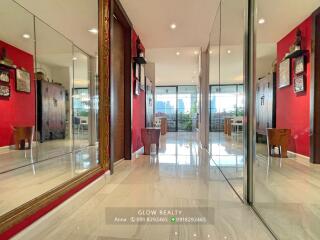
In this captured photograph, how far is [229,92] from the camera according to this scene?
3.79 m

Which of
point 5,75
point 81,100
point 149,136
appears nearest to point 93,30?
point 81,100

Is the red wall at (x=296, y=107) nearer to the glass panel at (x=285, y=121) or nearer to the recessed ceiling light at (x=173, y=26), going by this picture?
the glass panel at (x=285, y=121)

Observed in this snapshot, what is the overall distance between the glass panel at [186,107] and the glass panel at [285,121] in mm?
11883

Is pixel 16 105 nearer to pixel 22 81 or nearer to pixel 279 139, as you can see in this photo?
pixel 22 81

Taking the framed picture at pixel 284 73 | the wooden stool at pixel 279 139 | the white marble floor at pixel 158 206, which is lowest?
the white marble floor at pixel 158 206

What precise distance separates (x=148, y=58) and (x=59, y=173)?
248 inches

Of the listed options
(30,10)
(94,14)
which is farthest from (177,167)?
(30,10)

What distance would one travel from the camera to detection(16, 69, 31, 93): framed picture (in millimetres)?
1655

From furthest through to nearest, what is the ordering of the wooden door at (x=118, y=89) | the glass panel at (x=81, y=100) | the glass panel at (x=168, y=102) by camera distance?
the glass panel at (x=168, y=102) < the wooden door at (x=118, y=89) < the glass panel at (x=81, y=100)

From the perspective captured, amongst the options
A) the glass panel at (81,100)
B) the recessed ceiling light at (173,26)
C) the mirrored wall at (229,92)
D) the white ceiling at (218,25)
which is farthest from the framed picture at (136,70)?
the glass panel at (81,100)

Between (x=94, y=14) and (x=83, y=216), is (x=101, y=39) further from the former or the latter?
(x=83, y=216)

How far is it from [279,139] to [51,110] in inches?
83.2

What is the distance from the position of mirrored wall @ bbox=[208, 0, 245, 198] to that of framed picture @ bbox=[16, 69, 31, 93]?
78.6 inches

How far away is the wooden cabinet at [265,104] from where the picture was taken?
2010 mm
